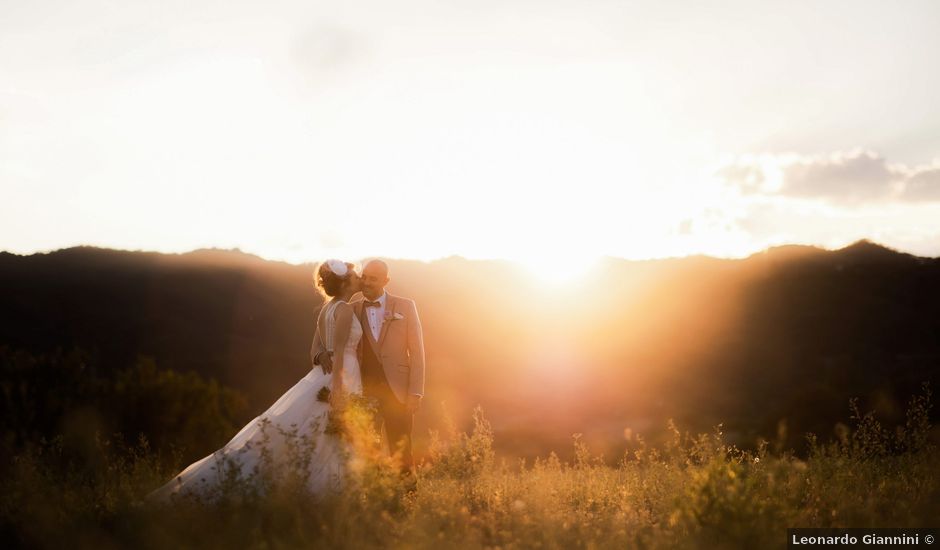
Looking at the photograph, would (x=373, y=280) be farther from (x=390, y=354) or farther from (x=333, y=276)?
(x=390, y=354)

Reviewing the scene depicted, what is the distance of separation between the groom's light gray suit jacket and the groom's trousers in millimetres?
54

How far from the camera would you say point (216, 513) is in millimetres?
6043

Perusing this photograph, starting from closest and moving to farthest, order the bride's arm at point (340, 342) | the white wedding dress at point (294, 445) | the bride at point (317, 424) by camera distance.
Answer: the white wedding dress at point (294, 445) < the bride at point (317, 424) < the bride's arm at point (340, 342)

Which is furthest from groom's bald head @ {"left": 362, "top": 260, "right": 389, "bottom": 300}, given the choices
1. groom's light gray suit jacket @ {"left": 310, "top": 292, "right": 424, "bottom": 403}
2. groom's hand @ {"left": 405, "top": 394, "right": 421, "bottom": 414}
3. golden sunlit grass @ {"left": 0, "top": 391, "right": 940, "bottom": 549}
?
golden sunlit grass @ {"left": 0, "top": 391, "right": 940, "bottom": 549}

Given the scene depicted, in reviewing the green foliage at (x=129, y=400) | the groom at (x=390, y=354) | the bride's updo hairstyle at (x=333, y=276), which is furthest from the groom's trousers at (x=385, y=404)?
the green foliage at (x=129, y=400)

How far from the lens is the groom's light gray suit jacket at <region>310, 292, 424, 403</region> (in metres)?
7.75

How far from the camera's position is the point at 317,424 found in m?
6.81

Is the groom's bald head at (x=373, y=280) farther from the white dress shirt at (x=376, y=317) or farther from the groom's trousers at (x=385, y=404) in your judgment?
the groom's trousers at (x=385, y=404)

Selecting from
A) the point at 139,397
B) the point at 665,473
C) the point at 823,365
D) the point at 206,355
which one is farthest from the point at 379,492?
the point at 823,365

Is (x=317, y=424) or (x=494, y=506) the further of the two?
(x=494, y=506)

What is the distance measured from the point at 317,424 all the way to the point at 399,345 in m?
1.28

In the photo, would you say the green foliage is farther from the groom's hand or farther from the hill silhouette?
the groom's hand

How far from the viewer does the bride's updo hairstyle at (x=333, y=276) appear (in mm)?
7758

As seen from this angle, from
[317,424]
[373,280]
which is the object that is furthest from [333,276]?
[317,424]
